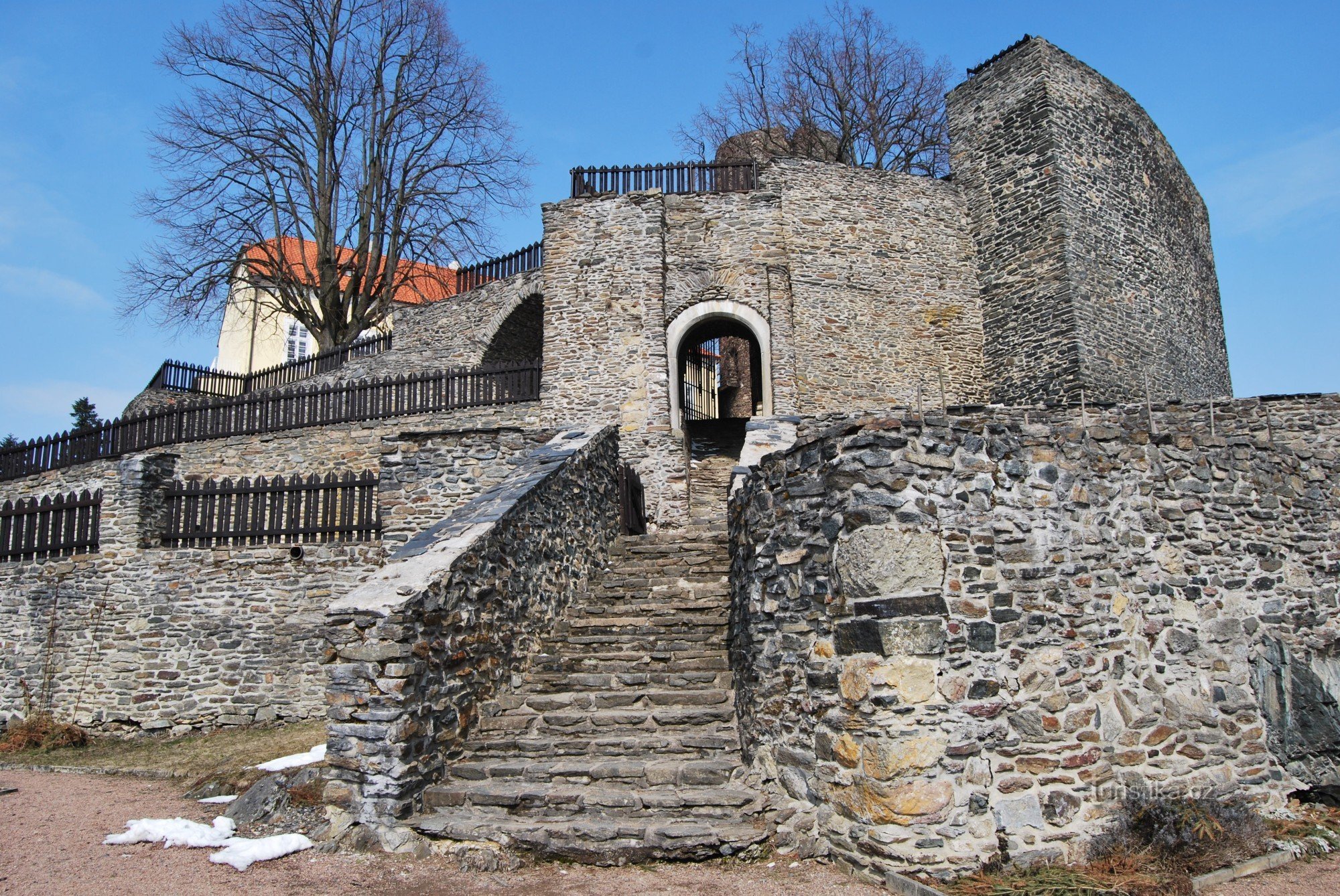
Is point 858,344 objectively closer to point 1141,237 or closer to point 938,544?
point 1141,237

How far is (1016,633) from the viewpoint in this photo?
16.9 feet

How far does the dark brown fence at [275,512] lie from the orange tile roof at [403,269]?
1185 cm

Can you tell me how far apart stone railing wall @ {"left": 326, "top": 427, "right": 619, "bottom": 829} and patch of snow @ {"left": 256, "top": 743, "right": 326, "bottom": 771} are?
120 centimetres

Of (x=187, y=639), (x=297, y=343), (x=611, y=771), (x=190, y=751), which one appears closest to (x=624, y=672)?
(x=611, y=771)

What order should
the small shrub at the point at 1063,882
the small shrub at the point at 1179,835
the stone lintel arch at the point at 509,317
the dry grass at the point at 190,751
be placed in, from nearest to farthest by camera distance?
the small shrub at the point at 1063,882, the small shrub at the point at 1179,835, the dry grass at the point at 190,751, the stone lintel arch at the point at 509,317

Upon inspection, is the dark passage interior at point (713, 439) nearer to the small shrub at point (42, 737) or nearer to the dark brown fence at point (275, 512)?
the dark brown fence at point (275, 512)

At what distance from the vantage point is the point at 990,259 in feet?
55.3

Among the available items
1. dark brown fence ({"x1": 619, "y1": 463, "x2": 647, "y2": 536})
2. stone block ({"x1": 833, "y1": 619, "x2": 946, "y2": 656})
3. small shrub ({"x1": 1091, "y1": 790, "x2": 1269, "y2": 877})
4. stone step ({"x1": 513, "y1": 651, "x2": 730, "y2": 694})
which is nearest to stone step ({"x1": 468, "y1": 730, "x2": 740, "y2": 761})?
stone step ({"x1": 513, "y1": 651, "x2": 730, "y2": 694})

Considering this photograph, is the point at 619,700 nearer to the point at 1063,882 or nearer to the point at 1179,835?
the point at 1063,882

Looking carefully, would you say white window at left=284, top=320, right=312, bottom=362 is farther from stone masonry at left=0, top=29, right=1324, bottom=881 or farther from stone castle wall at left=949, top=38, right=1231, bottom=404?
stone castle wall at left=949, top=38, right=1231, bottom=404

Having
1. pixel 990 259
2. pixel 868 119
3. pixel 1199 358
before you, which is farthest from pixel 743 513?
pixel 868 119

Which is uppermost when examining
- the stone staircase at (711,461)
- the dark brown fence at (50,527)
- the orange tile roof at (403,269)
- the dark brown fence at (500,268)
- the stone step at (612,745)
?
the orange tile roof at (403,269)

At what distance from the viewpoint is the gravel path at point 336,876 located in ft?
16.4

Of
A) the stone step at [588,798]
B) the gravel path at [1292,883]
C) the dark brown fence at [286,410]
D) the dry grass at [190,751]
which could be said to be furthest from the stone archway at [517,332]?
the gravel path at [1292,883]
